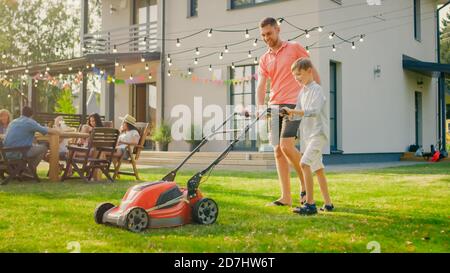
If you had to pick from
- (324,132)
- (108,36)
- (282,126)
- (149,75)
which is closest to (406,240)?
(324,132)

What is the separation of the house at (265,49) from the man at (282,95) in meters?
7.42

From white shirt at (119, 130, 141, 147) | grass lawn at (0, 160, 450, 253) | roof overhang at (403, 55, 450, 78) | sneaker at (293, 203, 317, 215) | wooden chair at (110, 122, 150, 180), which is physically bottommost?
grass lawn at (0, 160, 450, 253)

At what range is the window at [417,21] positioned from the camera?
18.6m

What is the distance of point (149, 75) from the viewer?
1658 centimetres

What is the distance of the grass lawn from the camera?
133 inches

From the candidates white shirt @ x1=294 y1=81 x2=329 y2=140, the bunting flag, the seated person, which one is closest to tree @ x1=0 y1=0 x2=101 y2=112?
the bunting flag

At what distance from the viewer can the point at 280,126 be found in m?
5.32

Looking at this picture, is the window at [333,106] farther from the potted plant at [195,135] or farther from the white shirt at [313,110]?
the white shirt at [313,110]

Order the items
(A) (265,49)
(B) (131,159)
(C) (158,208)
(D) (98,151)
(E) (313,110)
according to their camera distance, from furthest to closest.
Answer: (A) (265,49) < (B) (131,159) < (D) (98,151) < (E) (313,110) < (C) (158,208)

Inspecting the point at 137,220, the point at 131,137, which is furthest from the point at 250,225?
the point at 131,137

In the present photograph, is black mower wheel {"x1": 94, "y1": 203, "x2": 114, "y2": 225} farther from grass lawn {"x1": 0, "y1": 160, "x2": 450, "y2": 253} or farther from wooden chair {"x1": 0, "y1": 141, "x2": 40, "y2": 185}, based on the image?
wooden chair {"x1": 0, "y1": 141, "x2": 40, "y2": 185}

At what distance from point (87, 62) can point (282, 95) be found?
39.9 feet

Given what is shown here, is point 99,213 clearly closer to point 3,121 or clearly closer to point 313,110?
point 313,110
